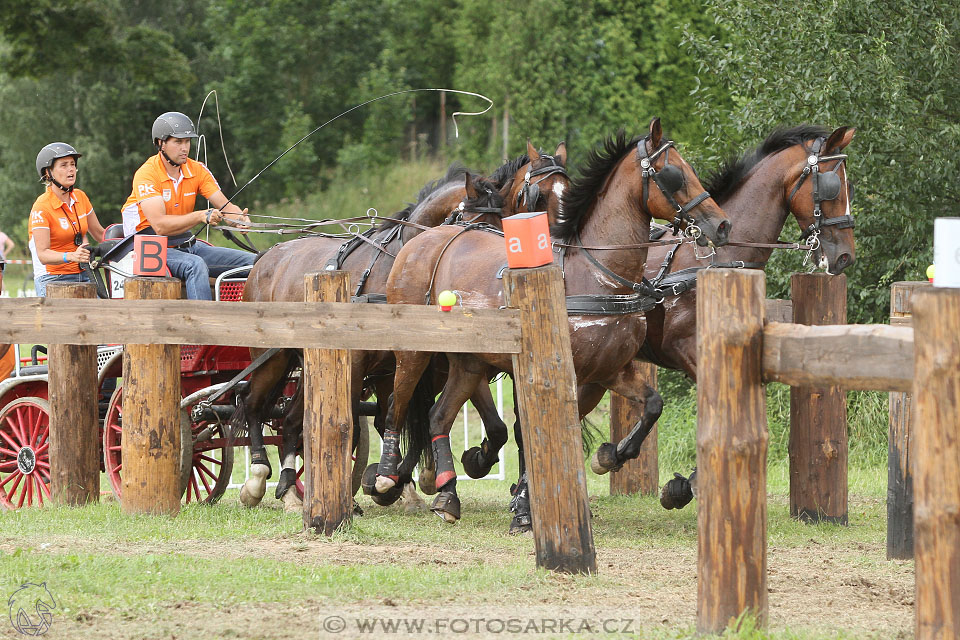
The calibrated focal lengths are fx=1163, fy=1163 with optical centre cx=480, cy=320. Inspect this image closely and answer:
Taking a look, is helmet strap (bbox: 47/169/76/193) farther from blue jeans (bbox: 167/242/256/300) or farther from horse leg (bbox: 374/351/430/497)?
horse leg (bbox: 374/351/430/497)

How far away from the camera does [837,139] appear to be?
301 inches

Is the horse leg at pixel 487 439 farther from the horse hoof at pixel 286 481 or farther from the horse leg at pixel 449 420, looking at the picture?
the horse hoof at pixel 286 481

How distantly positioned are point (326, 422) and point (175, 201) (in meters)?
2.70

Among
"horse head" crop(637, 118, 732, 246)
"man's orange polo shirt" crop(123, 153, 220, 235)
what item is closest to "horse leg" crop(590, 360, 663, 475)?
"horse head" crop(637, 118, 732, 246)

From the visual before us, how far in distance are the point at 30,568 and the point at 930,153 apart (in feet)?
29.7

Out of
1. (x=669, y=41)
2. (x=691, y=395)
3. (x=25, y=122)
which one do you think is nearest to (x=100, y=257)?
(x=691, y=395)

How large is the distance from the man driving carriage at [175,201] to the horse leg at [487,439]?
81.4 inches

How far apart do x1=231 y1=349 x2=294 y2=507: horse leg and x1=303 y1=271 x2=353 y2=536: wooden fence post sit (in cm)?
191

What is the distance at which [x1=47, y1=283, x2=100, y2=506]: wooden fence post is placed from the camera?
7.79m

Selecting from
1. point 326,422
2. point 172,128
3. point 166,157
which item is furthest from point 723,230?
point 166,157

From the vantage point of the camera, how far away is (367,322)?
5980 millimetres

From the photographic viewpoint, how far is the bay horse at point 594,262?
6.81 meters

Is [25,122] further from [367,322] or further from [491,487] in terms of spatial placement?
[367,322]

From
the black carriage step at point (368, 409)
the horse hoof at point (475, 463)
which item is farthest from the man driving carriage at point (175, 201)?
the horse hoof at point (475, 463)
